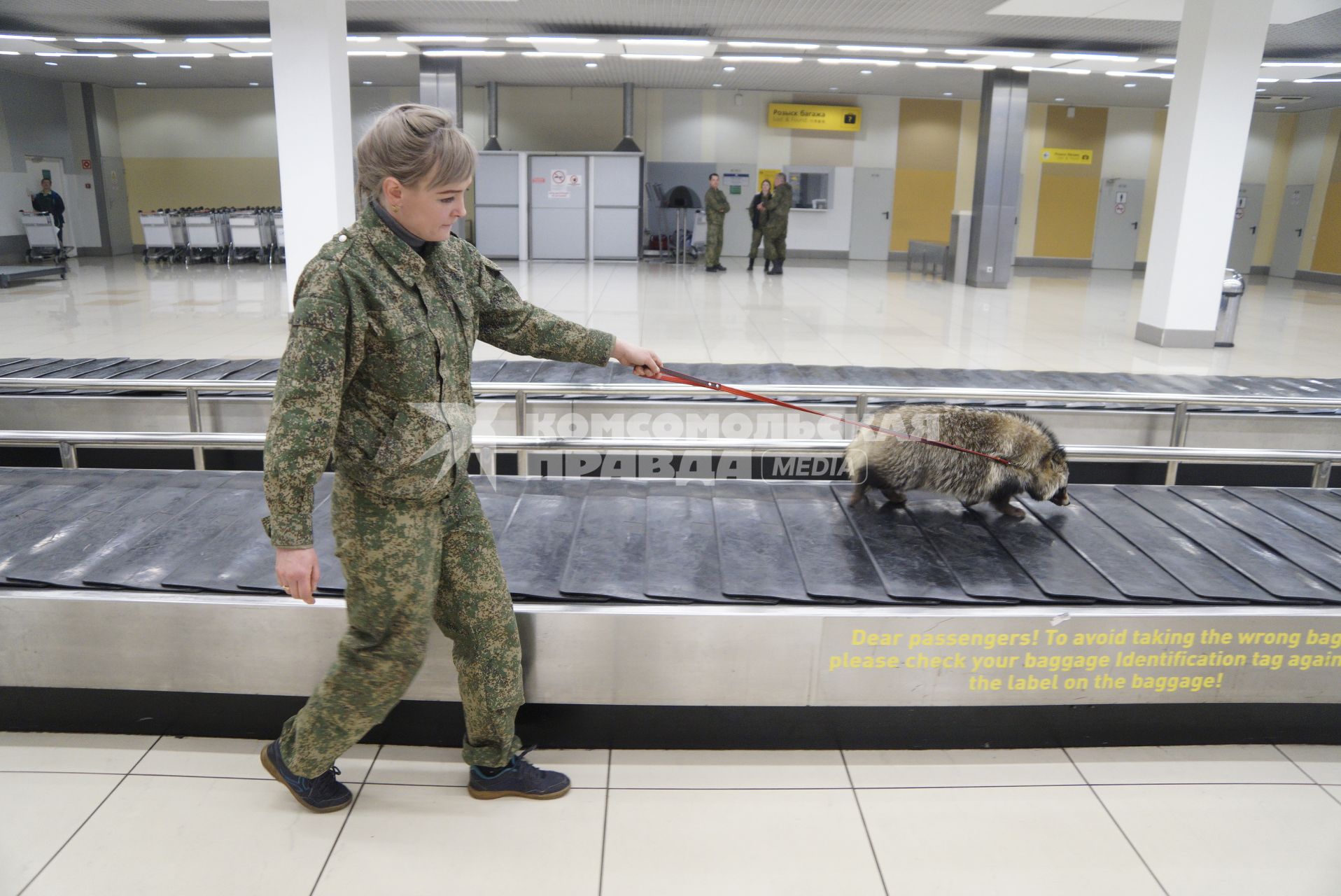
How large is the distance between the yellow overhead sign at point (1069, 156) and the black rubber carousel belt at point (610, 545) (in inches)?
908

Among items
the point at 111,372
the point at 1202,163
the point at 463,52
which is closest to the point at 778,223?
the point at 463,52

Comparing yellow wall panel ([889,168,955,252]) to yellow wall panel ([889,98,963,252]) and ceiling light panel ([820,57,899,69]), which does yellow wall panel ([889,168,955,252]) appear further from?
ceiling light panel ([820,57,899,69])

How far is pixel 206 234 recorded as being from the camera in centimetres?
1834

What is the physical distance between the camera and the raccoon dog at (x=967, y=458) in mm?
2943

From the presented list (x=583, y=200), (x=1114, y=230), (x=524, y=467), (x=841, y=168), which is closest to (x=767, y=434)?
Result: (x=524, y=467)

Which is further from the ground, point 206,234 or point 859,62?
point 859,62

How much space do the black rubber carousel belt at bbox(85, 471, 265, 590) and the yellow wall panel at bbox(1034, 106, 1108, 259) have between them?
934 inches

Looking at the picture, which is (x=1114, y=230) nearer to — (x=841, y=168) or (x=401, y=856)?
(x=841, y=168)

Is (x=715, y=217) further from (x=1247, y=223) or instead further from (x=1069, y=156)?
(x=1247, y=223)

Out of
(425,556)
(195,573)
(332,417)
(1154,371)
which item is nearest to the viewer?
(332,417)

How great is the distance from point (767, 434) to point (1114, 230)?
2183 cm

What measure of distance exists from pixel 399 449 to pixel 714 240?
54.9 ft

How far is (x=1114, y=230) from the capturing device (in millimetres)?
22938

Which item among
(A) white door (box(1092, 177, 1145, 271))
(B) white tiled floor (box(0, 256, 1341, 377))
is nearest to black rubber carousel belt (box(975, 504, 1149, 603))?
(B) white tiled floor (box(0, 256, 1341, 377))
